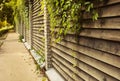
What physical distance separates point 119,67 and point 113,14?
2.01 feet

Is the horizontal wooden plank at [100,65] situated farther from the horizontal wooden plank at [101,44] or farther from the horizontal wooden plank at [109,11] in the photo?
the horizontal wooden plank at [109,11]

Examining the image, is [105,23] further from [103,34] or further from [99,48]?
[99,48]

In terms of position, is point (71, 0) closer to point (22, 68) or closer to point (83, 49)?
point (83, 49)

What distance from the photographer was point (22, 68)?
10.6 m

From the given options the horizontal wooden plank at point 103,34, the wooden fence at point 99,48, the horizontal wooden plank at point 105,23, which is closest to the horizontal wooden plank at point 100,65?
the wooden fence at point 99,48

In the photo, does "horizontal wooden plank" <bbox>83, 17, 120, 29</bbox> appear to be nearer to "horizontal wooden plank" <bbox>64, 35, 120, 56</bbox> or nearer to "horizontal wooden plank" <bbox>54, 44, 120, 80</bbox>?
"horizontal wooden plank" <bbox>64, 35, 120, 56</bbox>

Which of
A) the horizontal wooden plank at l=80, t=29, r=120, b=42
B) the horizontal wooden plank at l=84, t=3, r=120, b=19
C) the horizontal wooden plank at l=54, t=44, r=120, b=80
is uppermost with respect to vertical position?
the horizontal wooden plank at l=84, t=3, r=120, b=19

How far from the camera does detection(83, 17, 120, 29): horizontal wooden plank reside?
3026 mm

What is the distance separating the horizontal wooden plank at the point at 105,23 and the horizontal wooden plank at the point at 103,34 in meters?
0.06

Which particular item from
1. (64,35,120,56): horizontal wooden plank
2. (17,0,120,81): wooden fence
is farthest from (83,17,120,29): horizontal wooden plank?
(64,35,120,56): horizontal wooden plank

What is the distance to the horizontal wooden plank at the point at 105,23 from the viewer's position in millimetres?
3026

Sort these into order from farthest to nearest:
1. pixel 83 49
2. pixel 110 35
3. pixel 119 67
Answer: pixel 83 49 → pixel 110 35 → pixel 119 67

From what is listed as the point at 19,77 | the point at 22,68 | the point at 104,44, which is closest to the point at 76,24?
the point at 104,44

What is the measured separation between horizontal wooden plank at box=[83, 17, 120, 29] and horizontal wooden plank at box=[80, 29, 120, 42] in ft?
0.19
